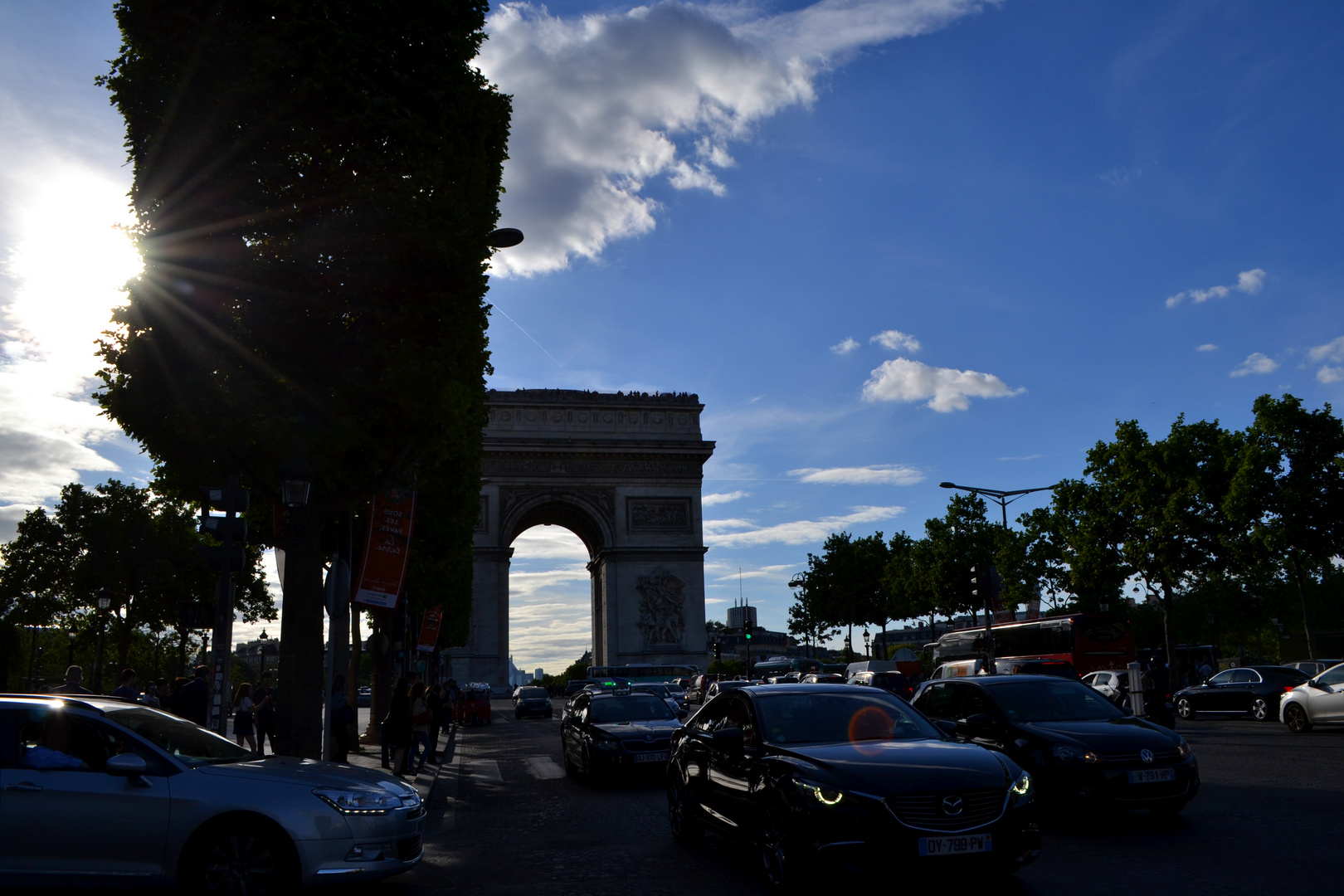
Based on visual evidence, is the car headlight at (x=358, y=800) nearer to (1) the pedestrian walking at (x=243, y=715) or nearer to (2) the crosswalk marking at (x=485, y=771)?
(2) the crosswalk marking at (x=485, y=771)

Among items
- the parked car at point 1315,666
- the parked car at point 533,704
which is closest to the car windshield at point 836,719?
the parked car at point 1315,666

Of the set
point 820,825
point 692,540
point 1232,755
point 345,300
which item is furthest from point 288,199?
point 692,540

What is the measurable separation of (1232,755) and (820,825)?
12.3 m

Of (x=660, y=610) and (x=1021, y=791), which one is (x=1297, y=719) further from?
(x=660, y=610)

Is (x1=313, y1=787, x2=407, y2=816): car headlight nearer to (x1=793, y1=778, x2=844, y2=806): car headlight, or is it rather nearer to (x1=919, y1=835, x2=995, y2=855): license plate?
(x1=793, y1=778, x2=844, y2=806): car headlight

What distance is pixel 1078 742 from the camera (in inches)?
368

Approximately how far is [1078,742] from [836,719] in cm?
268

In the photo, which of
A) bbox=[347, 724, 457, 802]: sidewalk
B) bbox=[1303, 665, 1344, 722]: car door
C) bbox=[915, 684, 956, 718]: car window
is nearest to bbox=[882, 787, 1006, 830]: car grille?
bbox=[915, 684, 956, 718]: car window

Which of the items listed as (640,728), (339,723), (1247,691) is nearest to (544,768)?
(640,728)

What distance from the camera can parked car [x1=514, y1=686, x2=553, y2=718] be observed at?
1750 inches

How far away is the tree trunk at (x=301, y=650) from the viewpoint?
13.2 meters

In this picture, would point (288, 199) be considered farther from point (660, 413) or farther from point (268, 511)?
point (660, 413)

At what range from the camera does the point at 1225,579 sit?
75.8 meters

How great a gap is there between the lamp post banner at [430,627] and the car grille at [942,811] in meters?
30.3
